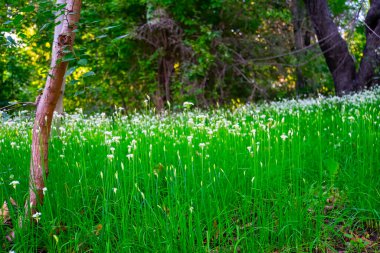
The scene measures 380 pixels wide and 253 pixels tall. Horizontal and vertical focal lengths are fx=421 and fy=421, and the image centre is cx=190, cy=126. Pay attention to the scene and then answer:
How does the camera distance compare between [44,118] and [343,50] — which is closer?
[44,118]

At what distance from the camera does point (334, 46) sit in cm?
1198

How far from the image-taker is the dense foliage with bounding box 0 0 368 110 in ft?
40.3

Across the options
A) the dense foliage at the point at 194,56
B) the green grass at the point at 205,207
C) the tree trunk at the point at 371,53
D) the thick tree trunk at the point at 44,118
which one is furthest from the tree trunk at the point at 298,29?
the thick tree trunk at the point at 44,118

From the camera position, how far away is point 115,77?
13.8 meters

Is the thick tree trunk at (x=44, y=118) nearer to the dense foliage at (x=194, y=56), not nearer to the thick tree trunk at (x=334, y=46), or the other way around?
the dense foliage at (x=194, y=56)

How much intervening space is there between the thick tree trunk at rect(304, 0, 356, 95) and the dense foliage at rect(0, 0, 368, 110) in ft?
1.67

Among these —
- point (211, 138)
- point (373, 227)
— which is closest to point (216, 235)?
point (373, 227)

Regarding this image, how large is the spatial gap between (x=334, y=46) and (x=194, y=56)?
404cm

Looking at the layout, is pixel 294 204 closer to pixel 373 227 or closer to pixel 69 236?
pixel 373 227

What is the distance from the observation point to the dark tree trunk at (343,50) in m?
11.6

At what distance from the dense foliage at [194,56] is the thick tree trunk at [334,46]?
0.51 m

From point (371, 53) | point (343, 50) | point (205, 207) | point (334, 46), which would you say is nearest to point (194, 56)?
point (334, 46)

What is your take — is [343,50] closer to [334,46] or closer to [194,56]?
[334,46]

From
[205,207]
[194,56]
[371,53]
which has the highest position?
[194,56]
